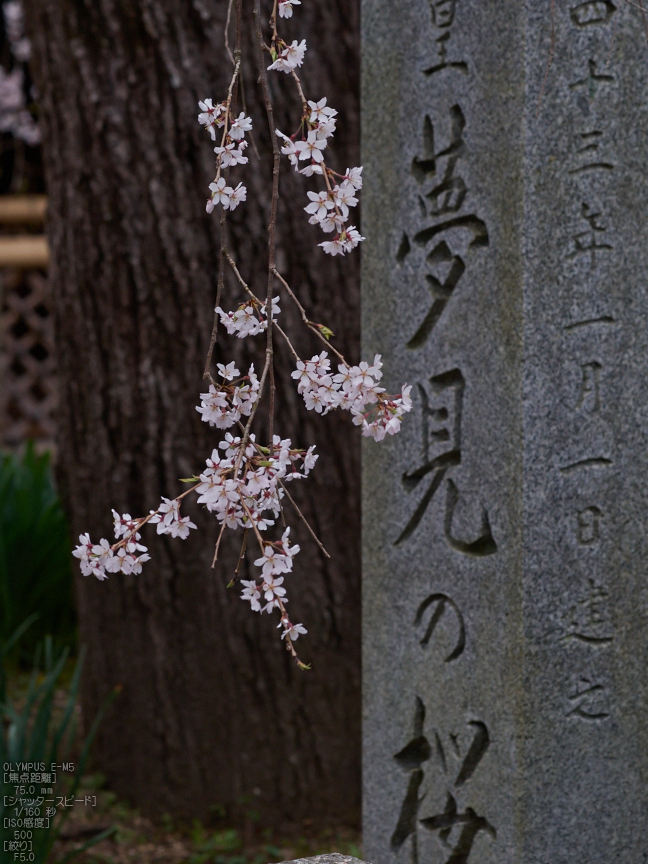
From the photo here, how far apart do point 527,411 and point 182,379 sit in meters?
1.09

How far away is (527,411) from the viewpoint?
6.09 ft

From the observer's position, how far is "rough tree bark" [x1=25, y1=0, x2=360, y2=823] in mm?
2551

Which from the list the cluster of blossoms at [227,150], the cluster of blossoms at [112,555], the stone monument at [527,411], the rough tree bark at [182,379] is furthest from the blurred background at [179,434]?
the cluster of blossoms at [112,555]

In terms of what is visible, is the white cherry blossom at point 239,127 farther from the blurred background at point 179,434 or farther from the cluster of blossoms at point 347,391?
the blurred background at point 179,434

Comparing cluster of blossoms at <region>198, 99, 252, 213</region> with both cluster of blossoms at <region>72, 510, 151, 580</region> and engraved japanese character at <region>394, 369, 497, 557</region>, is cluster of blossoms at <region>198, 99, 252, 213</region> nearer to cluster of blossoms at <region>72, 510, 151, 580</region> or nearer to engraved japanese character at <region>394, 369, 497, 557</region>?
cluster of blossoms at <region>72, 510, 151, 580</region>

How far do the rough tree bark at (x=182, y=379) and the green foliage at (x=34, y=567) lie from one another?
790 mm

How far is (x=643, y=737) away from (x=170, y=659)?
1.30 meters

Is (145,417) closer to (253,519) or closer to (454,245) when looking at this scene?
(454,245)

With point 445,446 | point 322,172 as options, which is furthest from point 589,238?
point 322,172

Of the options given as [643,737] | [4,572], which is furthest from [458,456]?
[4,572]

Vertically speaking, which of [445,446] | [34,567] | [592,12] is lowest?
[34,567]

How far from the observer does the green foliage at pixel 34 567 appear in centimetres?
346

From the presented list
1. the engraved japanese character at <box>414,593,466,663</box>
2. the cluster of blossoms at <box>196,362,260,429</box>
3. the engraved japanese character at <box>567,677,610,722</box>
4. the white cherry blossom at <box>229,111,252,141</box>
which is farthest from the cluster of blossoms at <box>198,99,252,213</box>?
the engraved japanese character at <box>567,677,610,722</box>

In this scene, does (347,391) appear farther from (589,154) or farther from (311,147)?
(589,154)
